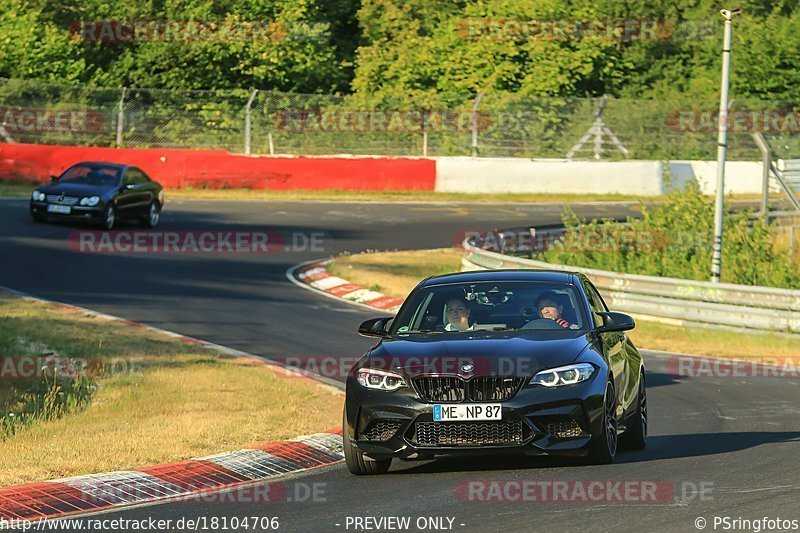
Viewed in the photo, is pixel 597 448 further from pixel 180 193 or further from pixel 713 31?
pixel 713 31

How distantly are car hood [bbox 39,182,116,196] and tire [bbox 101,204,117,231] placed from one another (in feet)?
1.21

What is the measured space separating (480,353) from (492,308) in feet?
3.65

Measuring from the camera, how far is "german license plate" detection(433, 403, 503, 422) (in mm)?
9359

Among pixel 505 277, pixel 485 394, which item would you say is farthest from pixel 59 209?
pixel 485 394

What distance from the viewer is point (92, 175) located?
30.6 m

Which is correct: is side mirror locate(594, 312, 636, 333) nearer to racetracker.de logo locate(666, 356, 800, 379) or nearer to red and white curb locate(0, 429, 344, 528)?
red and white curb locate(0, 429, 344, 528)

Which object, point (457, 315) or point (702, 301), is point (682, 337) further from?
point (457, 315)

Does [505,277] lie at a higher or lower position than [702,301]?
higher

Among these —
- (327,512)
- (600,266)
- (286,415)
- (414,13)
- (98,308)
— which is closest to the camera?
(327,512)

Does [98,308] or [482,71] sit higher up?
[482,71]

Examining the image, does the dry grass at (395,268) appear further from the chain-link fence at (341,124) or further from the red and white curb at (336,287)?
the chain-link fence at (341,124)

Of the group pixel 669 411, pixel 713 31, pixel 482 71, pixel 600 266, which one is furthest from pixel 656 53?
pixel 669 411

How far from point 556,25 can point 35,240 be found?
2838 cm

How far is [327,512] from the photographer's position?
852 centimetres
